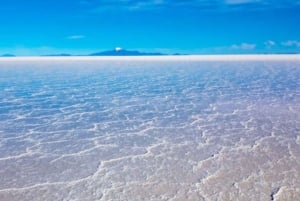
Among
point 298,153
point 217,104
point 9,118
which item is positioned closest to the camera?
point 298,153

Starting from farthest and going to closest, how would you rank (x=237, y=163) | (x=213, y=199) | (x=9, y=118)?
(x=9, y=118) → (x=237, y=163) → (x=213, y=199)

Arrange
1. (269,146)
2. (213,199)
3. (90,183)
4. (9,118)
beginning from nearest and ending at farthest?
1. (213,199)
2. (90,183)
3. (269,146)
4. (9,118)

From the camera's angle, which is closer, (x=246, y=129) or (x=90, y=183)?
(x=90, y=183)

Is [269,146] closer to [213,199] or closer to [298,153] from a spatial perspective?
[298,153]

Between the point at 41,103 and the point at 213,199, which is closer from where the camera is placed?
the point at 213,199

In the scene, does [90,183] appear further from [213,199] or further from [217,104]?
[217,104]

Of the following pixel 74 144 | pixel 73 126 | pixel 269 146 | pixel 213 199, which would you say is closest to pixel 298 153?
pixel 269 146

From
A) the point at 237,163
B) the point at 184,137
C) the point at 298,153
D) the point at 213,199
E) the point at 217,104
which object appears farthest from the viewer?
the point at 217,104

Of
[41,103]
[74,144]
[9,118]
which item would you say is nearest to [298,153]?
[74,144]

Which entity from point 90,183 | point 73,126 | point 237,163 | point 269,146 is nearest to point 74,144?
point 73,126
